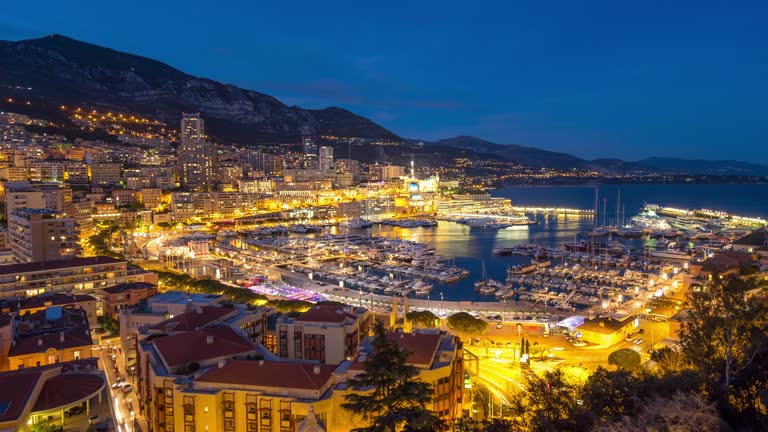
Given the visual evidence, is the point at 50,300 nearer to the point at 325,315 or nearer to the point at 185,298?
the point at 185,298

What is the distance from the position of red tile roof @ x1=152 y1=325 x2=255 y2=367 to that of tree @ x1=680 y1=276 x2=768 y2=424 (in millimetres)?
8034

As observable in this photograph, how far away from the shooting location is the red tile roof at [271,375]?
27.8 ft

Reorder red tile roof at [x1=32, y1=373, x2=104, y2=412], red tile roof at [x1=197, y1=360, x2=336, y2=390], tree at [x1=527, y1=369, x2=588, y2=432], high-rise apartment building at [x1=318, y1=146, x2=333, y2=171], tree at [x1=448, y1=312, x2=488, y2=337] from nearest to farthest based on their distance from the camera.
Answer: tree at [x1=527, y1=369, x2=588, y2=432], red tile roof at [x1=197, y1=360, x2=336, y2=390], red tile roof at [x1=32, y1=373, x2=104, y2=412], tree at [x1=448, y1=312, x2=488, y2=337], high-rise apartment building at [x1=318, y1=146, x2=333, y2=171]

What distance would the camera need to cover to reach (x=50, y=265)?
1925 cm

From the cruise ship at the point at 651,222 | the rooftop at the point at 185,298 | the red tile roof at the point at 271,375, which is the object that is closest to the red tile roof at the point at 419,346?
the red tile roof at the point at 271,375

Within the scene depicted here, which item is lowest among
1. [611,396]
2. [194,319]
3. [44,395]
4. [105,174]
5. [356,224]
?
[356,224]

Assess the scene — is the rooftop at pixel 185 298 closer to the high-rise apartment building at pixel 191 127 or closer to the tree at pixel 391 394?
the tree at pixel 391 394

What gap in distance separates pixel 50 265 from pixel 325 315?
12909 millimetres

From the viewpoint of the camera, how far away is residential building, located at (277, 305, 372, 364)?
1218cm

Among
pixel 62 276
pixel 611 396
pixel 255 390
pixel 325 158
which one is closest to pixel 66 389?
pixel 255 390

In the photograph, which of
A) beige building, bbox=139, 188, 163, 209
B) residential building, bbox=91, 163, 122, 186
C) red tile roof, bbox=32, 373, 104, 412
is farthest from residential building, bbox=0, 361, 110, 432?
residential building, bbox=91, 163, 122, 186

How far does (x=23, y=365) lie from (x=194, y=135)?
234ft

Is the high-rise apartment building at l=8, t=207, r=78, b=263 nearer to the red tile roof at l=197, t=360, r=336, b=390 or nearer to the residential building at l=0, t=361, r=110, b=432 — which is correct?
the residential building at l=0, t=361, r=110, b=432

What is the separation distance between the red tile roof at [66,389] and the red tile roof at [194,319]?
198 centimetres
